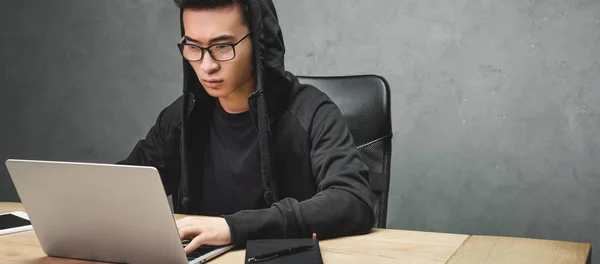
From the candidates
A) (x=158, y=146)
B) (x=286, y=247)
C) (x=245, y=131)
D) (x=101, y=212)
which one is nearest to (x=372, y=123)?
(x=245, y=131)

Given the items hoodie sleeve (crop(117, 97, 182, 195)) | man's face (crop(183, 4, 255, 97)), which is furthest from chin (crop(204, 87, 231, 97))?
hoodie sleeve (crop(117, 97, 182, 195))

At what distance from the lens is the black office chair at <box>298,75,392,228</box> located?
1775 millimetres

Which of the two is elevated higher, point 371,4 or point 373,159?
point 371,4

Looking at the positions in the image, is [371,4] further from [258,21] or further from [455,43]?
[258,21]

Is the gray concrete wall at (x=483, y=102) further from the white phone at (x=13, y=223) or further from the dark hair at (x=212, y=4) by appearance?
the white phone at (x=13, y=223)

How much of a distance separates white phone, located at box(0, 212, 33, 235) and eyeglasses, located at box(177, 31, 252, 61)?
53cm

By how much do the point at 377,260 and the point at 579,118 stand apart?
1.32 metres

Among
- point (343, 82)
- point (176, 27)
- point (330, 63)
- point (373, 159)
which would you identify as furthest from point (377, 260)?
point (176, 27)

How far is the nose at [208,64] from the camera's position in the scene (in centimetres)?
154

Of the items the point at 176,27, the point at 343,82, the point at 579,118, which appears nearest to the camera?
the point at 343,82

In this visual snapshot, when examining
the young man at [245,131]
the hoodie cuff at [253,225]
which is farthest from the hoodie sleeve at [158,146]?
the hoodie cuff at [253,225]

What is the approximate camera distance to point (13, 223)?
148 centimetres

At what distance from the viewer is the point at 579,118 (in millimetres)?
2160

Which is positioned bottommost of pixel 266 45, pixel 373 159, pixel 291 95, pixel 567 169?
pixel 567 169
